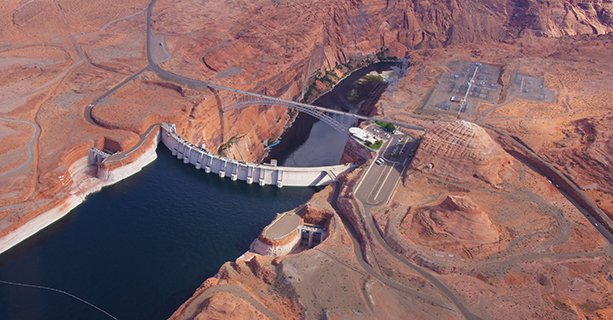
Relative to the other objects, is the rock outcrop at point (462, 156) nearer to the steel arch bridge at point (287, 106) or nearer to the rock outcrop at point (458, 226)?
the rock outcrop at point (458, 226)

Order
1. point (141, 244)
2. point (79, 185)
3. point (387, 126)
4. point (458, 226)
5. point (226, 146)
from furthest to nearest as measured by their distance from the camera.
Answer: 1. point (226, 146)
2. point (387, 126)
3. point (79, 185)
4. point (141, 244)
5. point (458, 226)

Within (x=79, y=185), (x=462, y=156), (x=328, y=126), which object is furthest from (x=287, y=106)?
(x=79, y=185)

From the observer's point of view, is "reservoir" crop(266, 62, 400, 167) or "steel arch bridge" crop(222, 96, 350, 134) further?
"reservoir" crop(266, 62, 400, 167)

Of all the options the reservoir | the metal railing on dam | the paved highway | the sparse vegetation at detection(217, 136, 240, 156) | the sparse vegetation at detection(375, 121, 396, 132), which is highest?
the sparse vegetation at detection(375, 121, 396, 132)

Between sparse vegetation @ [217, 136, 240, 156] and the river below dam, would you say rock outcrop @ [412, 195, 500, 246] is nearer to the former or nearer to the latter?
the river below dam

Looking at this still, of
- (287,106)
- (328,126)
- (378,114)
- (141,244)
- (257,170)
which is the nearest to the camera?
(141,244)

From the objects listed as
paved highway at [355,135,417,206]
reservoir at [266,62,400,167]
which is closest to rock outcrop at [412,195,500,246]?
paved highway at [355,135,417,206]

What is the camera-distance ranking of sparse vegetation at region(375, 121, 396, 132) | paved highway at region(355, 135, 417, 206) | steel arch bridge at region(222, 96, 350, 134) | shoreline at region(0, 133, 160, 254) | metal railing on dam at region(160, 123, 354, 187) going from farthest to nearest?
steel arch bridge at region(222, 96, 350, 134) < sparse vegetation at region(375, 121, 396, 132) < metal railing on dam at region(160, 123, 354, 187) < paved highway at region(355, 135, 417, 206) < shoreline at region(0, 133, 160, 254)

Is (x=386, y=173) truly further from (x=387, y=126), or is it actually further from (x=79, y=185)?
(x=79, y=185)
